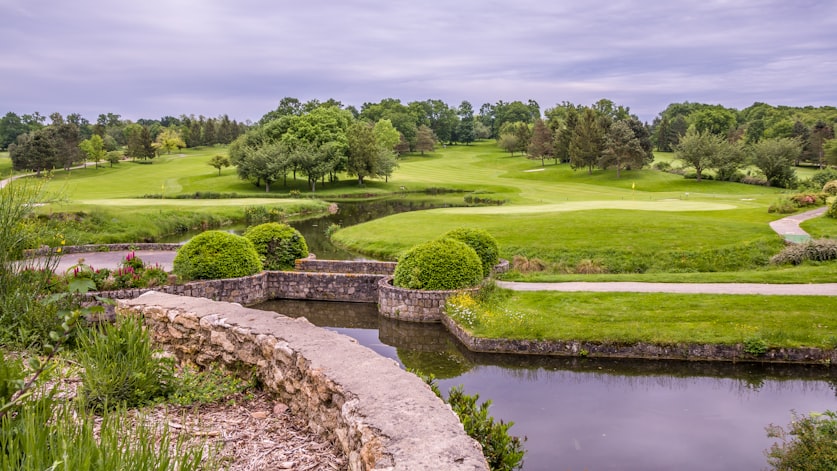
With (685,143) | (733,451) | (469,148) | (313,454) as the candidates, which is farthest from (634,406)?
(469,148)

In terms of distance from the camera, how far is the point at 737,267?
22.1 m

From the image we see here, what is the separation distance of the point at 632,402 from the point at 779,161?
56089mm

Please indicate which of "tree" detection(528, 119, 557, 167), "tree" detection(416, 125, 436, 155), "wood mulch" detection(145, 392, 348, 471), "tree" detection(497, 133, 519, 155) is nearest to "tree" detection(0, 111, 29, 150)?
"tree" detection(416, 125, 436, 155)

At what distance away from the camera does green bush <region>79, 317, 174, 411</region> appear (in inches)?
230

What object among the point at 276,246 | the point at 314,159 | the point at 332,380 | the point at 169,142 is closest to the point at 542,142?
the point at 314,159

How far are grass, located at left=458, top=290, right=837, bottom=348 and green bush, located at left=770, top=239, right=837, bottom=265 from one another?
5906mm

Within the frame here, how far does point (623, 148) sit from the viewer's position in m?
67.1

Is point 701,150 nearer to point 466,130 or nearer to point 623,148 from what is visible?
point 623,148

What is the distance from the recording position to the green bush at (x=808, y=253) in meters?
20.3

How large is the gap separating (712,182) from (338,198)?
3812 centimetres

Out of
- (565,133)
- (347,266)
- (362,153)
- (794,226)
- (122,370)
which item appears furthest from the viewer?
(565,133)

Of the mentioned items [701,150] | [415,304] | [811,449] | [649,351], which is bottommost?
[649,351]

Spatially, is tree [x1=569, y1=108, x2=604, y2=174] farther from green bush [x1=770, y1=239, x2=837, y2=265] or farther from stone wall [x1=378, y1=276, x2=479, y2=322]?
stone wall [x1=378, y1=276, x2=479, y2=322]

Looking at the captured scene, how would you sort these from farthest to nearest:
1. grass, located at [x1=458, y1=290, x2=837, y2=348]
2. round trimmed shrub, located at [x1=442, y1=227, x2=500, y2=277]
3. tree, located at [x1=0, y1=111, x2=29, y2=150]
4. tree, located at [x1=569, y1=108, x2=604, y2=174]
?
tree, located at [x1=0, y1=111, x2=29, y2=150] → tree, located at [x1=569, y1=108, x2=604, y2=174] → round trimmed shrub, located at [x1=442, y1=227, x2=500, y2=277] → grass, located at [x1=458, y1=290, x2=837, y2=348]
